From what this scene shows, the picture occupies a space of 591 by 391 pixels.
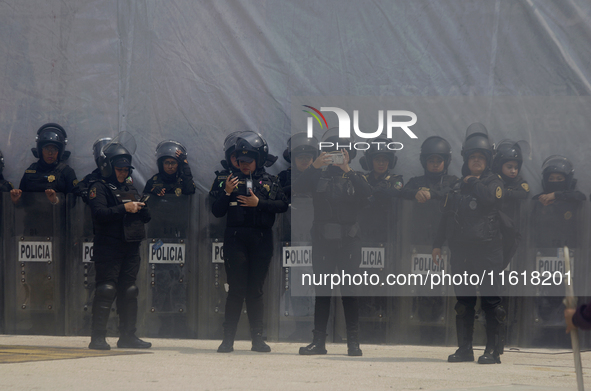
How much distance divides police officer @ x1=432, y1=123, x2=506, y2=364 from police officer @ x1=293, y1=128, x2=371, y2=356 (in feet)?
2.92

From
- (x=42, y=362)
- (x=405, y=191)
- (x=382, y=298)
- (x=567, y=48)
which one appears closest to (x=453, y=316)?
(x=382, y=298)

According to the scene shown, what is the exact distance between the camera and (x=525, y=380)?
514cm

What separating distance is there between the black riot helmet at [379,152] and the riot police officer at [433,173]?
1.03 feet

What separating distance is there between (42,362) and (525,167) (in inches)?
215

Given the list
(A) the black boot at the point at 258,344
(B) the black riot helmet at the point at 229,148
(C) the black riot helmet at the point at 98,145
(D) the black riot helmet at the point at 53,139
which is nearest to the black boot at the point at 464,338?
(A) the black boot at the point at 258,344

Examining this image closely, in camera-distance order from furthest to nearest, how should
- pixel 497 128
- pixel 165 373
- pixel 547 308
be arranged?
pixel 497 128
pixel 547 308
pixel 165 373

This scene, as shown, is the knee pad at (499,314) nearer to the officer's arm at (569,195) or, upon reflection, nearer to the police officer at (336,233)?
the police officer at (336,233)

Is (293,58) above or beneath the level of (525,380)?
above

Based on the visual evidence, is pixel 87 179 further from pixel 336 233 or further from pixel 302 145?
pixel 336 233

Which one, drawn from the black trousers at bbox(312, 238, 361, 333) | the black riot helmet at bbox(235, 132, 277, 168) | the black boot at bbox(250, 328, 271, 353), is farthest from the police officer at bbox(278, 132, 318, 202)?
the black boot at bbox(250, 328, 271, 353)

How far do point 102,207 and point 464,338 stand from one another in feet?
11.6

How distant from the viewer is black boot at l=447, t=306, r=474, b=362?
621 centimetres

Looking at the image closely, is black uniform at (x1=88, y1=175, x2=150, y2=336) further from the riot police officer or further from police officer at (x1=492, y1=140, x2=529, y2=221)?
police officer at (x1=492, y1=140, x2=529, y2=221)

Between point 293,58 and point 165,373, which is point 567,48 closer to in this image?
point 293,58
